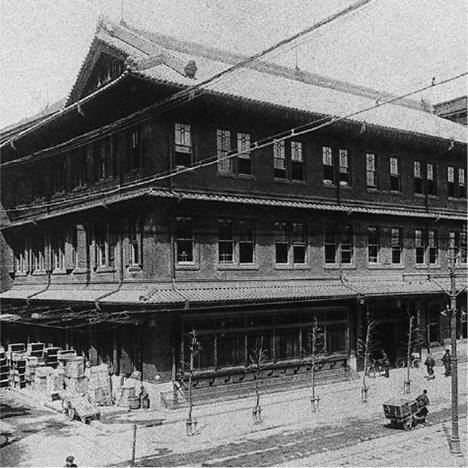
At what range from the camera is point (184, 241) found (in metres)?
Answer: 23.0

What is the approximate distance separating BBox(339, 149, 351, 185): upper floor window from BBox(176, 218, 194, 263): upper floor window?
8369mm

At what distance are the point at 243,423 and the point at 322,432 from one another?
2.56 meters

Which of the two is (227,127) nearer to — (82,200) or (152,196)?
(152,196)

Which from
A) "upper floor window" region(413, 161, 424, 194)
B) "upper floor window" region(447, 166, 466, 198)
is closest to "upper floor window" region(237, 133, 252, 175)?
"upper floor window" region(413, 161, 424, 194)

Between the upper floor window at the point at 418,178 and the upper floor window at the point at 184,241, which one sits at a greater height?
the upper floor window at the point at 418,178

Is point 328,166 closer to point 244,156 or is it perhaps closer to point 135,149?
point 244,156

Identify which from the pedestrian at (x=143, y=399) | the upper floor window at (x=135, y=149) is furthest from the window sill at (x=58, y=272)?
the pedestrian at (x=143, y=399)

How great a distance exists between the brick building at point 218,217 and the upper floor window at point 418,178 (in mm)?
80

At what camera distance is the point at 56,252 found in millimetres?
29891

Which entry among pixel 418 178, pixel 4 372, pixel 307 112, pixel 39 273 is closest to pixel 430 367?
pixel 418 178

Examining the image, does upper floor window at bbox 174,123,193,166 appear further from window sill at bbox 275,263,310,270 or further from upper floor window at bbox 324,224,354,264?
upper floor window at bbox 324,224,354,264

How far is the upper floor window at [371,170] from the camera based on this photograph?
95.3 ft

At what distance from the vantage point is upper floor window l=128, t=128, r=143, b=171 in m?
22.8

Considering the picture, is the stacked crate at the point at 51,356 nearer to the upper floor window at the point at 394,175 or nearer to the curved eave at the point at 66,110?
the curved eave at the point at 66,110
